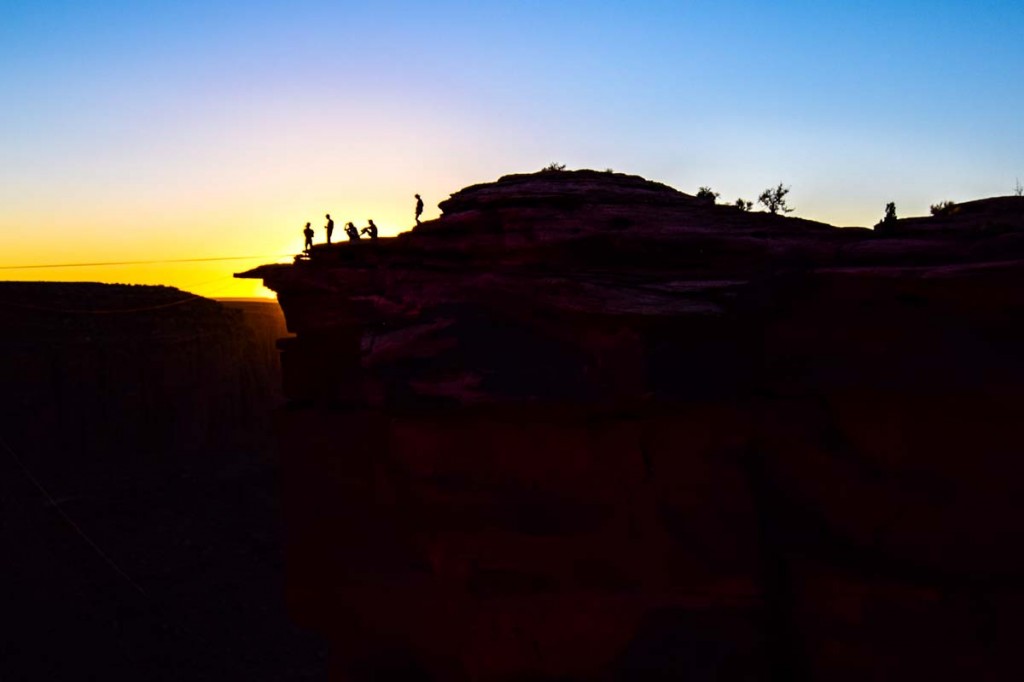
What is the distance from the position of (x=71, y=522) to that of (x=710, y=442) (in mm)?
23568

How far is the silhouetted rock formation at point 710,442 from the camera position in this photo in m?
5.69

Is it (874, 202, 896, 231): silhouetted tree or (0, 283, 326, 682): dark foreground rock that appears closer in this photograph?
(874, 202, 896, 231): silhouetted tree

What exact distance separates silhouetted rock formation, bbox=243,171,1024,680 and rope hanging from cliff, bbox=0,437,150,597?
18150 millimetres

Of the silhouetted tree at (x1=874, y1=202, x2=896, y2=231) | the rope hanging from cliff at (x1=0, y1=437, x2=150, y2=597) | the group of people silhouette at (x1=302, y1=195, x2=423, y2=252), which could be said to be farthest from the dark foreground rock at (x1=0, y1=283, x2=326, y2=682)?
the silhouetted tree at (x1=874, y1=202, x2=896, y2=231)

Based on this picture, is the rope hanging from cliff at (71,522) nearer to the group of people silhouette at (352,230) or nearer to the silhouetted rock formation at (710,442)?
the group of people silhouette at (352,230)

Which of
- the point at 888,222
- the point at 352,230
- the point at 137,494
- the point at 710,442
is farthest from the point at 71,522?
the point at 888,222

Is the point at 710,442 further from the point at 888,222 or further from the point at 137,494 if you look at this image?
the point at 137,494

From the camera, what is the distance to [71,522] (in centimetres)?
2408

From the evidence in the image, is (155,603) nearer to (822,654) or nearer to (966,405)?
(822,654)

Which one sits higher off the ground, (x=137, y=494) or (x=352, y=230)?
(x=352, y=230)

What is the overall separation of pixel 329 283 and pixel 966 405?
5462mm

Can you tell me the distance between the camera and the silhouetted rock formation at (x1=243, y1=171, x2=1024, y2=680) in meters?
5.69

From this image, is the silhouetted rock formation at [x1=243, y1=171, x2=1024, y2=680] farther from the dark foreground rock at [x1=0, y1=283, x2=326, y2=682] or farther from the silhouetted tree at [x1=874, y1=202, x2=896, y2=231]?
the dark foreground rock at [x1=0, y1=283, x2=326, y2=682]

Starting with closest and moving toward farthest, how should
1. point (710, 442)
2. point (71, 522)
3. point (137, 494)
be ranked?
point (710, 442), point (71, 522), point (137, 494)
